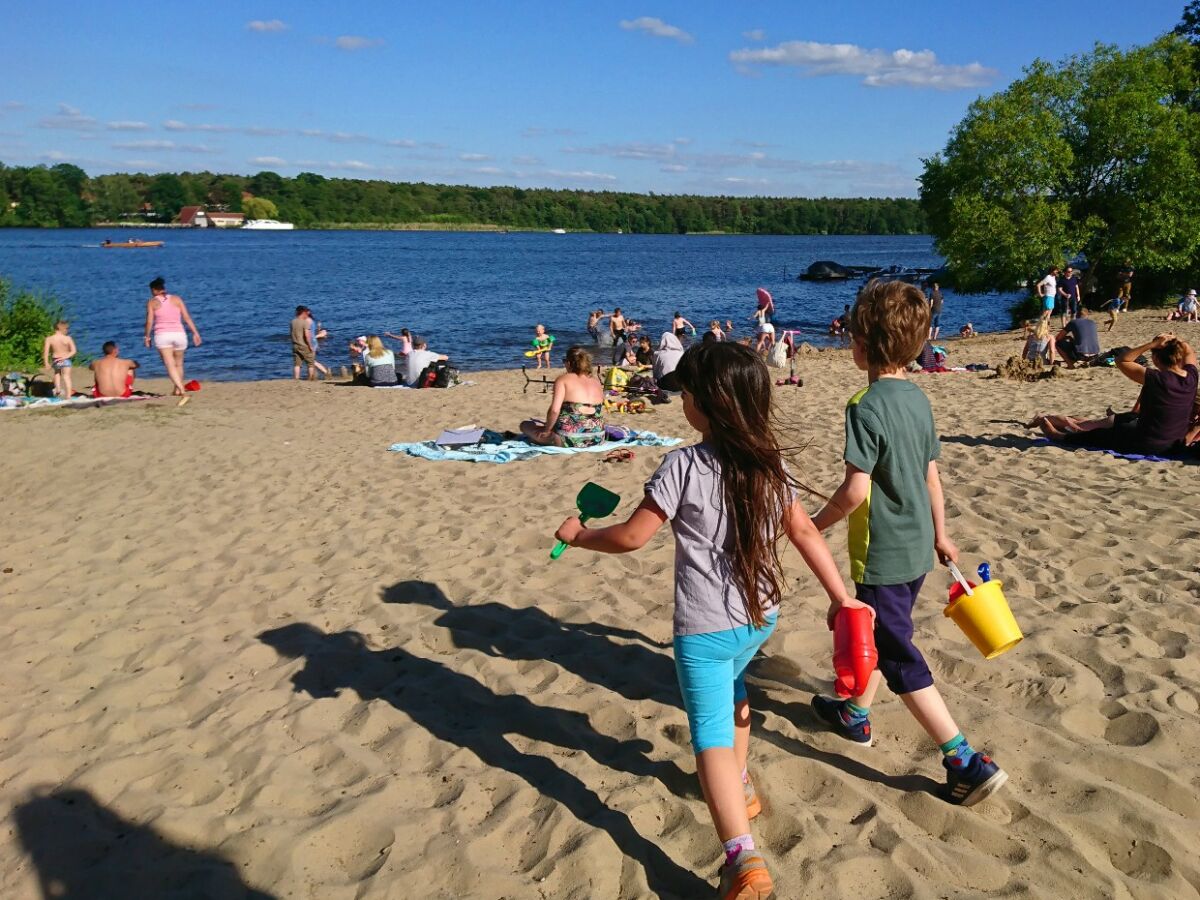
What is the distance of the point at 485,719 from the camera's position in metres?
3.77

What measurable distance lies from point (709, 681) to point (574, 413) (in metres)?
6.72

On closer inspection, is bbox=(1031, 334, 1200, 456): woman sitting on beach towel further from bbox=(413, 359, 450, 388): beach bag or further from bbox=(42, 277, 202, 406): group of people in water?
→ bbox=(42, 277, 202, 406): group of people in water

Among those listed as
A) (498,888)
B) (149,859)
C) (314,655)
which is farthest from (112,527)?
(498,888)

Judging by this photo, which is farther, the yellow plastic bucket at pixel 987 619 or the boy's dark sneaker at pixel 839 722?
the boy's dark sneaker at pixel 839 722

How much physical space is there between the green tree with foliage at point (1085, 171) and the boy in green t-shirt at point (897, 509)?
2637 centimetres

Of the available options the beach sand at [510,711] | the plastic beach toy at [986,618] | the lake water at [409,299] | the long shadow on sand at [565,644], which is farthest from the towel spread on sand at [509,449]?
the lake water at [409,299]

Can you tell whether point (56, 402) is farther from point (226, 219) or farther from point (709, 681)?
point (226, 219)

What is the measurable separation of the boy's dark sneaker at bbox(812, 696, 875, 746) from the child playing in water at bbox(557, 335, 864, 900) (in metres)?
0.96

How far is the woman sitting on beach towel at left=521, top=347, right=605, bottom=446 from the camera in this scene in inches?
363

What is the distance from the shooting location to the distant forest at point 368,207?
14962 centimetres

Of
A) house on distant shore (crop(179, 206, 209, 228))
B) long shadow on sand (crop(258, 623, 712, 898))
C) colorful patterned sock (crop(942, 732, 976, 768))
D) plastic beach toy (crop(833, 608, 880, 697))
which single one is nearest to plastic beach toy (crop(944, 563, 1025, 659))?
colorful patterned sock (crop(942, 732, 976, 768))

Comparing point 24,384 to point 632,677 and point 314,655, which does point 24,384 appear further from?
point 632,677

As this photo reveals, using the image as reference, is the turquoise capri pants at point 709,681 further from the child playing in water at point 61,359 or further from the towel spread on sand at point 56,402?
the child playing in water at point 61,359

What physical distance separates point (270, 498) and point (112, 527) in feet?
3.90
